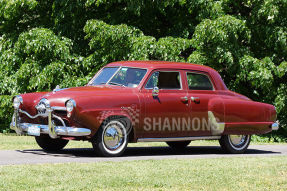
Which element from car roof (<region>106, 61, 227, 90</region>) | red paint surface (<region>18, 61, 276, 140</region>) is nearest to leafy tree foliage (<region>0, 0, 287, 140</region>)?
car roof (<region>106, 61, 227, 90</region>)

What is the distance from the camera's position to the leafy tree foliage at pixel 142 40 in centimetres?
1850

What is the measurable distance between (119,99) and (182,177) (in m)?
2.76

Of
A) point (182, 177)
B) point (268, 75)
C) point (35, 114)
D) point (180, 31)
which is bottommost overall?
point (182, 177)

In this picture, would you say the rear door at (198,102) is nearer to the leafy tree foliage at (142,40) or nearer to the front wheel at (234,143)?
the front wheel at (234,143)

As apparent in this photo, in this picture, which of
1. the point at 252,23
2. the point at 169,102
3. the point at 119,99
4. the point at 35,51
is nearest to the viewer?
the point at 119,99

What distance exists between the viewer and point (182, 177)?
8422mm

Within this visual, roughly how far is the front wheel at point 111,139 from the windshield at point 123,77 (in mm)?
917

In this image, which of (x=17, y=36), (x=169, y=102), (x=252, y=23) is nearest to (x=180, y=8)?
(x=252, y=23)

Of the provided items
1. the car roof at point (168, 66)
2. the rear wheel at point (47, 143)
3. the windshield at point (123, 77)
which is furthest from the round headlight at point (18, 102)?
the car roof at point (168, 66)

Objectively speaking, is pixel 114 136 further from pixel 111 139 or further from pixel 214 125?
pixel 214 125

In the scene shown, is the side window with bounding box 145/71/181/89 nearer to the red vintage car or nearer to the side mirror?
the red vintage car

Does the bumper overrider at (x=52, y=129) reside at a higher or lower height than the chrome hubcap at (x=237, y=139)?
higher

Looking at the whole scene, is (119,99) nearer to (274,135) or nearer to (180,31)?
(180,31)

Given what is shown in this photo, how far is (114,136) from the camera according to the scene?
35.3ft
